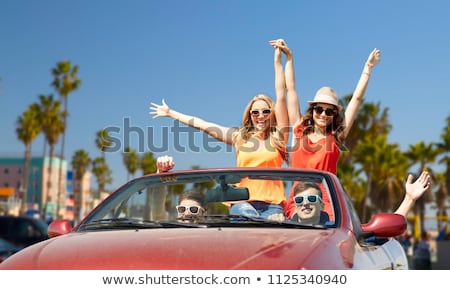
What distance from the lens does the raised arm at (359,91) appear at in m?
6.37

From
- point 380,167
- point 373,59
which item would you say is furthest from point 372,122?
point 373,59

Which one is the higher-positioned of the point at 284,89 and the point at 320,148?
the point at 284,89

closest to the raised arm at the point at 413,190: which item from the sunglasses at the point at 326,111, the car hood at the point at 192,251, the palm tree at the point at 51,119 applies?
the sunglasses at the point at 326,111

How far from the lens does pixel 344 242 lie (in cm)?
351

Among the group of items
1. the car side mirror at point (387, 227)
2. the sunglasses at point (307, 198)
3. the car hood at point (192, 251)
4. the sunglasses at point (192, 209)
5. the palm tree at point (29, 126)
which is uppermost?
the palm tree at point (29, 126)

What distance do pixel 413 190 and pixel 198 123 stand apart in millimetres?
2082

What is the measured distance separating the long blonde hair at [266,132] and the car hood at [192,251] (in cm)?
226

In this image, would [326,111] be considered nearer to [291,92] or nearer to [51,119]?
[291,92]

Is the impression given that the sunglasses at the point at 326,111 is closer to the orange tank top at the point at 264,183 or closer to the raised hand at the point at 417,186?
the orange tank top at the point at 264,183

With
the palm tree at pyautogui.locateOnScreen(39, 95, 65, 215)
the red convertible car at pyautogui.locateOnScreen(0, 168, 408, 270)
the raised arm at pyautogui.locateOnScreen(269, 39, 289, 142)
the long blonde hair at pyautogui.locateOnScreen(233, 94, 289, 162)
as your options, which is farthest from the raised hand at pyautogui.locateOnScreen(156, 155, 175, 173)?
the palm tree at pyautogui.locateOnScreen(39, 95, 65, 215)

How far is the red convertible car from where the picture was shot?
2992 mm
